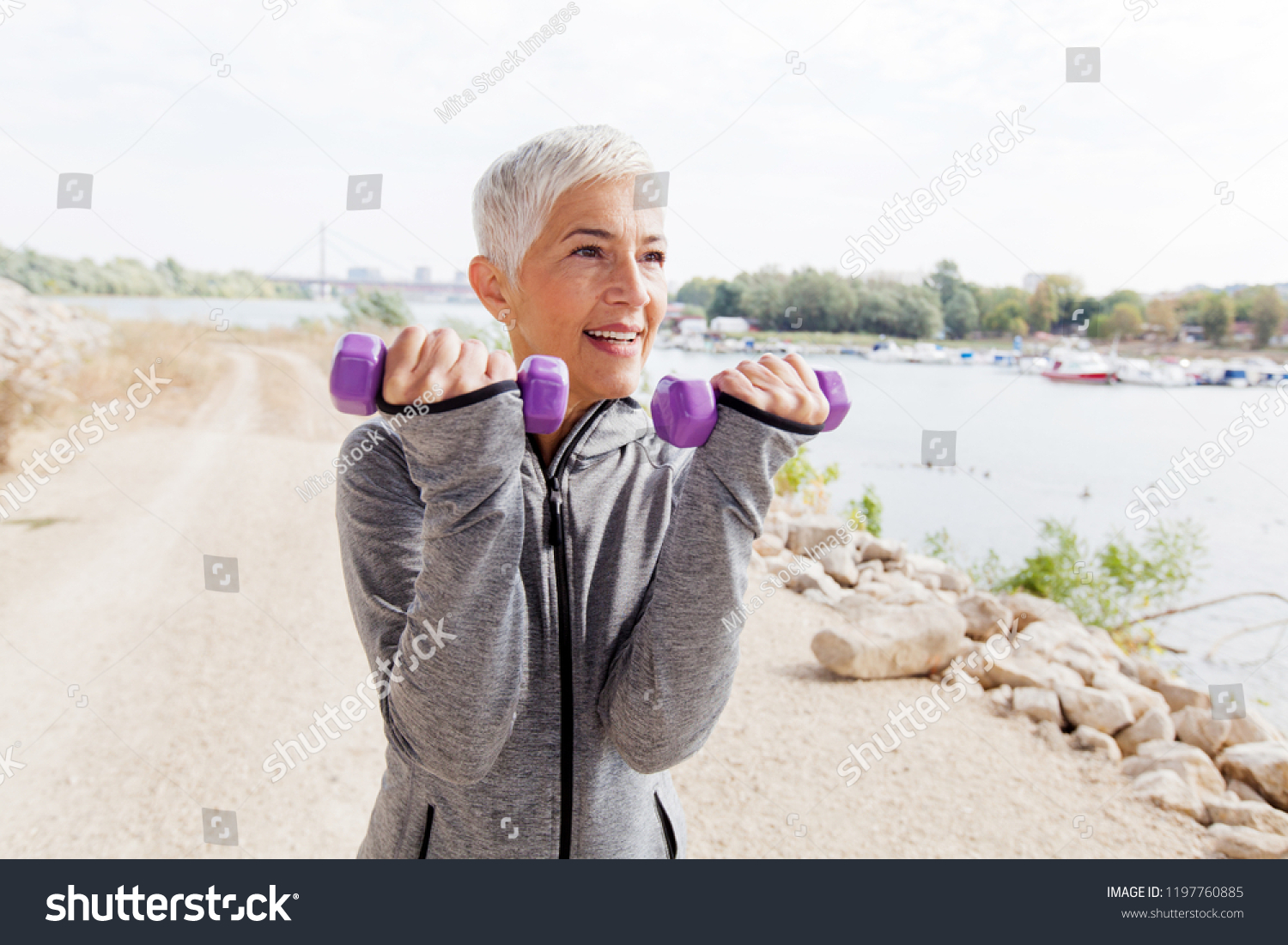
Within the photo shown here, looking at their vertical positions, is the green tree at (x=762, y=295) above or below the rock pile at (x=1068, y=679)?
above

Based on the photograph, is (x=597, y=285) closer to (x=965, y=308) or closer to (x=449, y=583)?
(x=449, y=583)

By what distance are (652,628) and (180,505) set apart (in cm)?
481

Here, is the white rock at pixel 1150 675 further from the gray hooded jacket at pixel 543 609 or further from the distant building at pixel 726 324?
the gray hooded jacket at pixel 543 609

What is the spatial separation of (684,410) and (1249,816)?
227 cm

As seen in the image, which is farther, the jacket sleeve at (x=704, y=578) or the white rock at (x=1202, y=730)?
the white rock at (x=1202, y=730)

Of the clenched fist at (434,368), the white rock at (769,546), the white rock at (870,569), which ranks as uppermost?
the clenched fist at (434,368)

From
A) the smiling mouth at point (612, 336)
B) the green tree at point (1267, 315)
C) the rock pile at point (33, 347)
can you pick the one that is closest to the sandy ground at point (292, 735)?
the rock pile at point (33, 347)

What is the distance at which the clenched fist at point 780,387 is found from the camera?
635 millimetres

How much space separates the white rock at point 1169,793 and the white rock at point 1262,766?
26cm

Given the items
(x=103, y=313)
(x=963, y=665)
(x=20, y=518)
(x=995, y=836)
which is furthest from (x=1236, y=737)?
(x=103, y=313)

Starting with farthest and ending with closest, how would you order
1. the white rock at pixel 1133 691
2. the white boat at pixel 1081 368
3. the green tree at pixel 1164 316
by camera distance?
1. the white boat at pixel 1081 368
2. the green tree at pixel 1164 316
3. the white rock at pixel 1133 691

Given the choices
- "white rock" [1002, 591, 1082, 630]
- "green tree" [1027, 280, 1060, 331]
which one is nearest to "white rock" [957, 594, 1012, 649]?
"white rock" [1002, 591, 1082, 630]

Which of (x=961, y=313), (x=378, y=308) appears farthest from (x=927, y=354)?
→ (x=378, y=308)

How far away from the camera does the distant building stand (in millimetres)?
2348
